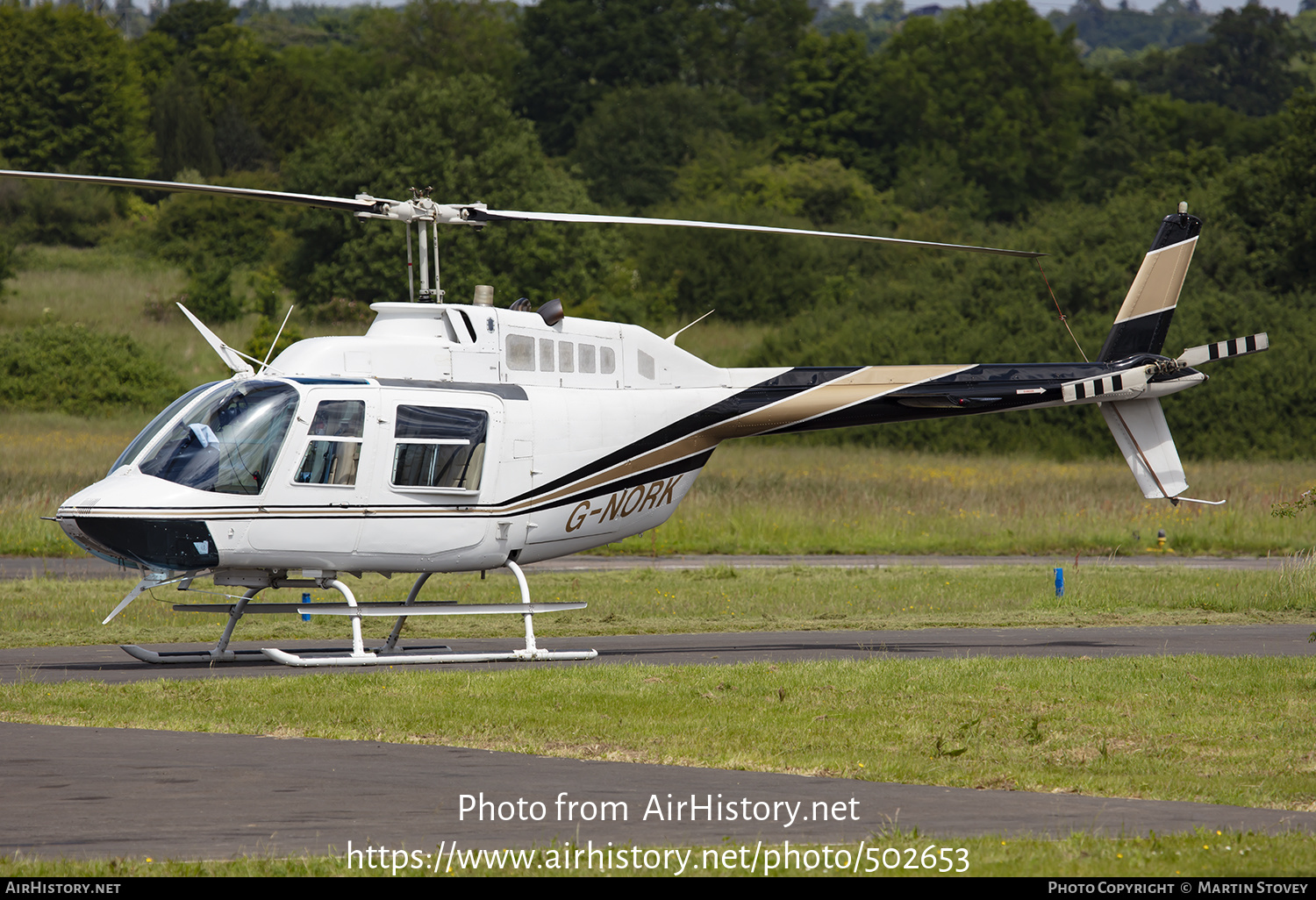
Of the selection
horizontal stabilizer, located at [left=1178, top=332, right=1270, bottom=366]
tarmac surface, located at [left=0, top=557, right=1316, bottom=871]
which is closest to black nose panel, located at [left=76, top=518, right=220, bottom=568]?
tarmac surface, located at [left=0, top=557, right=1316, bottom=871]

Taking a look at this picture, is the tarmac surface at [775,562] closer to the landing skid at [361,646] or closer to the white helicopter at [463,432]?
the white helicopter at [463,432]

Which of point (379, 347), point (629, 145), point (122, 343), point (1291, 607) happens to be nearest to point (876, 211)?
point (629, 145)

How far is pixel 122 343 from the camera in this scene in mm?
51188

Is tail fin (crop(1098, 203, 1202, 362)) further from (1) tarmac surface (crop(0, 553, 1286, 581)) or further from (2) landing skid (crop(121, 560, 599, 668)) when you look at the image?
(2) landing skid (crop(121, 560, 599, 668))

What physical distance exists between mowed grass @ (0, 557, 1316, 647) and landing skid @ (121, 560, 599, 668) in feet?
7.24

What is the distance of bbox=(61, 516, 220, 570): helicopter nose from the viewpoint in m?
13.2

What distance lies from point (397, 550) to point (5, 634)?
5.56 metres

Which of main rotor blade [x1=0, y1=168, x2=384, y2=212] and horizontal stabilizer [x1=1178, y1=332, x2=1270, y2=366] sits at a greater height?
main rotor blade [x1=0, y1=168, x2=384, y2=212]

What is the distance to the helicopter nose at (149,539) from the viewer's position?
518 inches

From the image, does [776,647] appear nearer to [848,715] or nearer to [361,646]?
[848,715]

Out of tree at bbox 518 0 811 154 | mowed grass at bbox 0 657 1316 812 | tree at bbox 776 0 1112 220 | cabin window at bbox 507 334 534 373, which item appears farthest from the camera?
tree at bbox 518 0 811 154

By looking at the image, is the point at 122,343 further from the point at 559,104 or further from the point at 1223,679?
the point at 559,104

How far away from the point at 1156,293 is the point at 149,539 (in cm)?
1220

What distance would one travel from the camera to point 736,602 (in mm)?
20609
